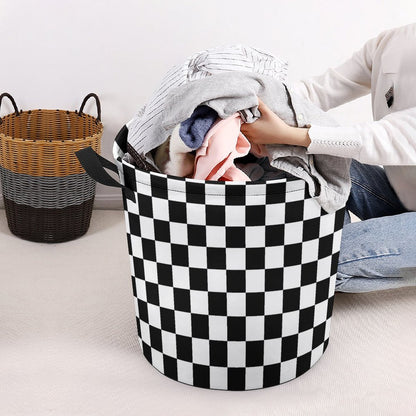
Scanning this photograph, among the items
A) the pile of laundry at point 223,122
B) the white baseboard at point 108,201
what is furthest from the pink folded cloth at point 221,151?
the white baseboard at point 108,201

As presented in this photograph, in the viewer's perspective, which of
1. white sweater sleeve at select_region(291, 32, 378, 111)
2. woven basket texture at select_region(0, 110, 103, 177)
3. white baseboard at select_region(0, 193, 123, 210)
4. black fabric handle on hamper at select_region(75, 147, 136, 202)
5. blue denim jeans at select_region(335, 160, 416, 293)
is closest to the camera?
black fabric handle on hamper at select_region(75, 147, 136, 202)

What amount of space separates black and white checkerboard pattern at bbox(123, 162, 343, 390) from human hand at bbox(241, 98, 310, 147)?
86 mm

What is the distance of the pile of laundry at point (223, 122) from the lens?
1.18m

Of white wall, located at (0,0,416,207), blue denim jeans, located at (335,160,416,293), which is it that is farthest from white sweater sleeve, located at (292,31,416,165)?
white wall, located at (0,0,416,207)

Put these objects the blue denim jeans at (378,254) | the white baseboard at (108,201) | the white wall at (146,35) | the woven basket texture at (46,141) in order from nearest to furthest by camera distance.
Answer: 1. the blue denim jeans at (378,254)
2. the woven basket texture at (46,141)
3. the white wall at (146,35)
4. the white baseboard at (108,201)

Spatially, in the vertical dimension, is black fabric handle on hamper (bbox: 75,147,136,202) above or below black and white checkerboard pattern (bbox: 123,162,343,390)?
above

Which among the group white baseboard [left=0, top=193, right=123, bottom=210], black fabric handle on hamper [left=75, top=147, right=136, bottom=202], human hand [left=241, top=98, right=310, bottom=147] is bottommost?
white baseboard [left=0, top=193, right=123, bottom=210]

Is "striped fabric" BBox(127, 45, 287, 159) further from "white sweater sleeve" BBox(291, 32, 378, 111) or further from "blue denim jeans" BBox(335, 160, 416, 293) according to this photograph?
A: "blue denim jeans" BBox(335, 160, 416, 293)

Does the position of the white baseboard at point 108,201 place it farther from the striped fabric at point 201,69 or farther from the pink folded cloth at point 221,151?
the pink folded cloth at point 221,151

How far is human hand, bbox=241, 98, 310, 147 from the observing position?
4.03ft

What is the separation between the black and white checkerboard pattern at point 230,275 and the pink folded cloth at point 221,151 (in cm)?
4

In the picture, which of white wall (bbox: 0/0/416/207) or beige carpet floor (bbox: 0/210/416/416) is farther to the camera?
white wall (bbox: 0/0/416/207)

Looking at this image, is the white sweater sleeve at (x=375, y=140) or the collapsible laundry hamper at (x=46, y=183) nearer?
the white sweater sleeve at (x=375, y=140)

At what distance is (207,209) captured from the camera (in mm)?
1200
